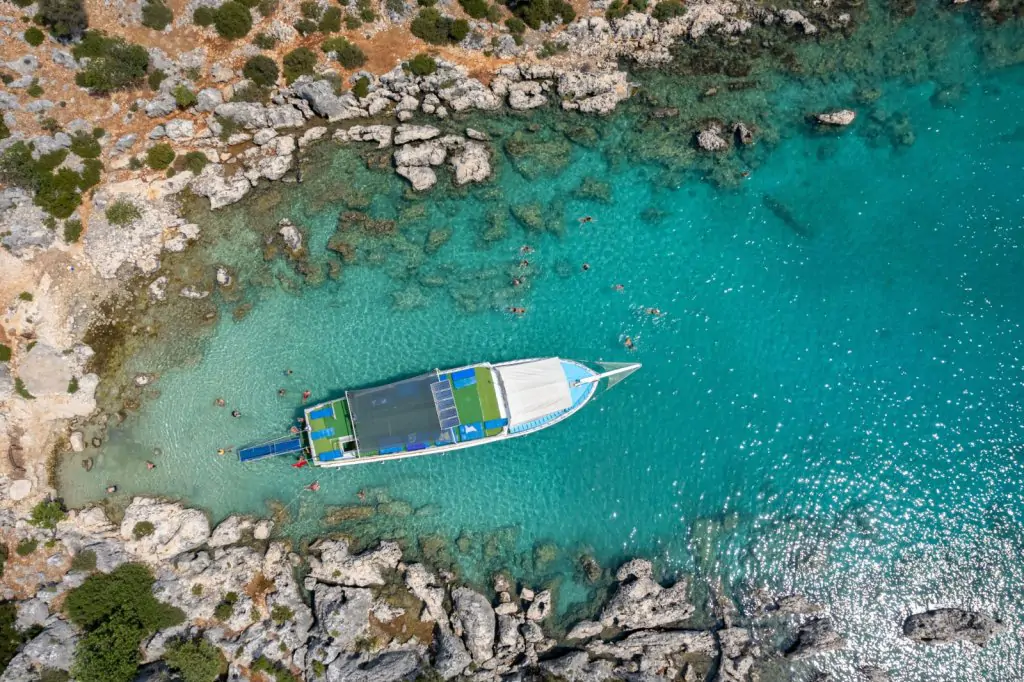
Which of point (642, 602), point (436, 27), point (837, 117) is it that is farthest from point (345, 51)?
point (642, 602)

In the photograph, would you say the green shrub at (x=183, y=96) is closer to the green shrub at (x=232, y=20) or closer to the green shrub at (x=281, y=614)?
the green shrub at (x=232, y=20)

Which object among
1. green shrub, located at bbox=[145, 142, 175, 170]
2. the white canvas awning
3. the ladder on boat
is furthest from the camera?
green shrub, located at bbox=[145, 142, 175, 170]

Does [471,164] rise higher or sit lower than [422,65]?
lower

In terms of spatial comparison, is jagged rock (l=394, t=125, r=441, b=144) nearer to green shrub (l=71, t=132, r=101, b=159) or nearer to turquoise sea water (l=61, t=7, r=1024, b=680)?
turquoise sea water (l=61, t=7, r=1024, b=680)

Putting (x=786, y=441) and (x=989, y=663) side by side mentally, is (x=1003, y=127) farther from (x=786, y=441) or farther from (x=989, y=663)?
(x=989, y=663)

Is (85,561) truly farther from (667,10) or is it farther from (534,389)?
(667,10)

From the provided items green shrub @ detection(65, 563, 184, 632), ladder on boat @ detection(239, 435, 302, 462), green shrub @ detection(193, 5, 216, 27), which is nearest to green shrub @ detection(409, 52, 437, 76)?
green shrub @ detection(193, 5, 216, 27)
